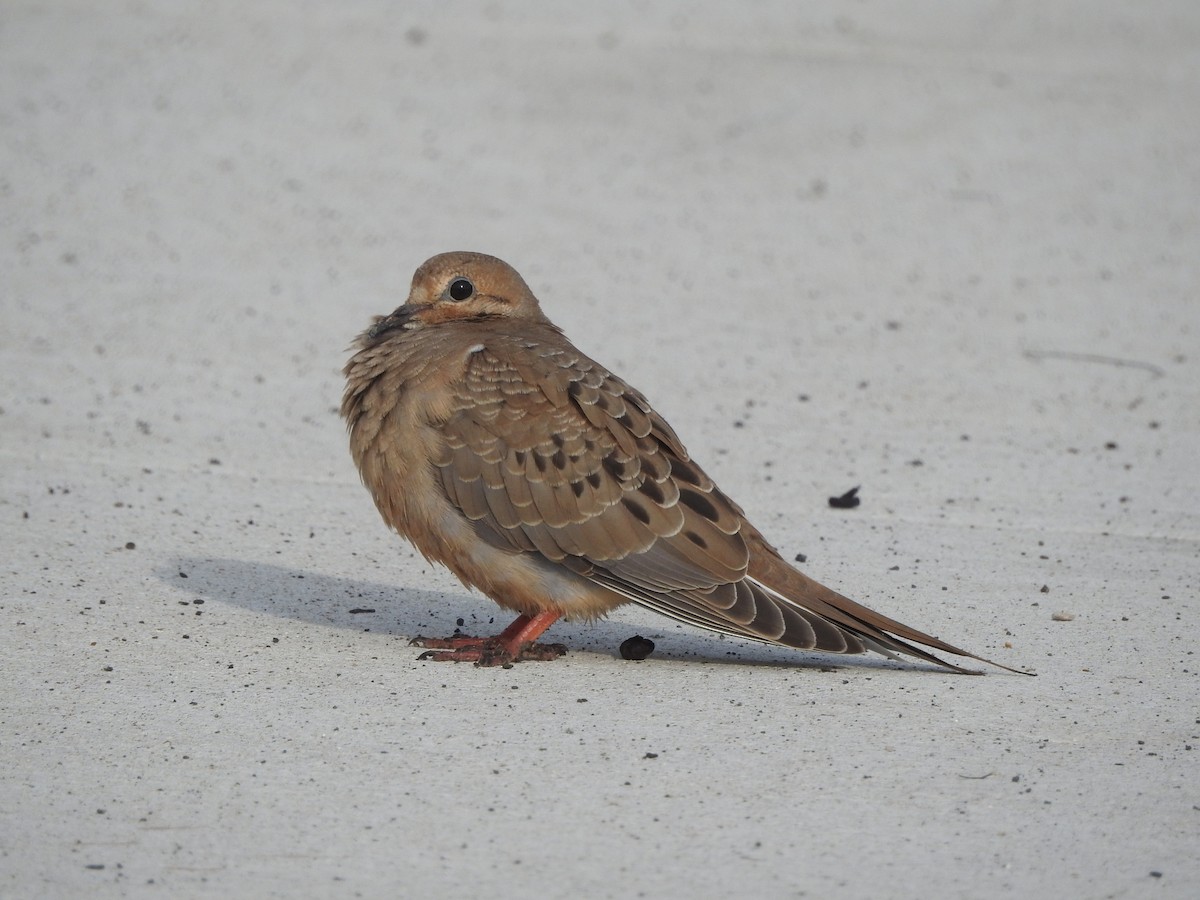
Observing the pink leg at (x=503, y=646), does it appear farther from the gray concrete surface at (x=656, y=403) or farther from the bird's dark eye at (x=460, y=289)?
the bird's dark eye at (x=460, y=289)

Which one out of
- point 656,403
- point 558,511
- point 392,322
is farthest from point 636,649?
point 656,403

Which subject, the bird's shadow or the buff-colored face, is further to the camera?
the buff-colored face

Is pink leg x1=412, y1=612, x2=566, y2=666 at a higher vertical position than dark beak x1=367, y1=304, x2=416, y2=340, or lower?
lower

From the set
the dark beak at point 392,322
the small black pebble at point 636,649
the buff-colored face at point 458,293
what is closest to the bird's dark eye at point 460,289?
the buff-colored face at point 458,293

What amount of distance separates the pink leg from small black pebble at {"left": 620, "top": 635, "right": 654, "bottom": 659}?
0.19 metres

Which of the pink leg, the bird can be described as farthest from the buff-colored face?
the pink leg

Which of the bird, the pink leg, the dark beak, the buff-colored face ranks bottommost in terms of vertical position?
the pink leg

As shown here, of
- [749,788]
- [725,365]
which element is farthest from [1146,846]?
[725,365]

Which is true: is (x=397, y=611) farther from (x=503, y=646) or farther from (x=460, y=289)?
(x=460, y=289)

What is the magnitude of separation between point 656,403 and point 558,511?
9.43ft

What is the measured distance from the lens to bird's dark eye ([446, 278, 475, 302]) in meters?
5.62

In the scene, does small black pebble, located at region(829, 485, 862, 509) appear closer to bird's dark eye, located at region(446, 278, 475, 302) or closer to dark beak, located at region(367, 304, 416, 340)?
bird's dark eye, located at region(446, 278, 475, 302)

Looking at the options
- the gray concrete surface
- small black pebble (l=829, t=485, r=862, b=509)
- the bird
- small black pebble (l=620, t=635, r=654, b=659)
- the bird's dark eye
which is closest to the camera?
the gray concrete surface

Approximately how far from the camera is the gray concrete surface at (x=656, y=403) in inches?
158
